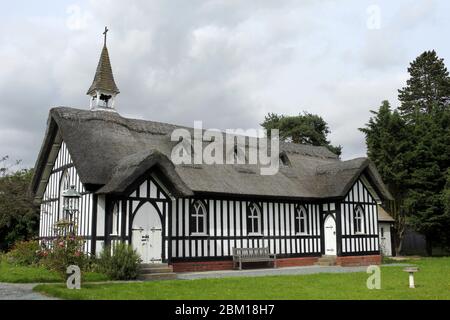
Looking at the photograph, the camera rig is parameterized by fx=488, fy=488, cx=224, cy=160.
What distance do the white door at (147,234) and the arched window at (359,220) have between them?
39.3 ft

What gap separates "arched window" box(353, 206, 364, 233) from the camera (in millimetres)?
26406

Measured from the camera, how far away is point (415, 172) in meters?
32.8

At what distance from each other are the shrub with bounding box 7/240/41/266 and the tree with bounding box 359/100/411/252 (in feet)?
75.2

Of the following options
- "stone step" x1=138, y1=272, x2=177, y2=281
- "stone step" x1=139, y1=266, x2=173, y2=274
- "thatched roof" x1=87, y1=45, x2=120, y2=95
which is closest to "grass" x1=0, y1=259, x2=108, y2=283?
"stone step" x1=138, y1=272, x2=177, y2=281

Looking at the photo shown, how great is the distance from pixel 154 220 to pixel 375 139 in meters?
20.8

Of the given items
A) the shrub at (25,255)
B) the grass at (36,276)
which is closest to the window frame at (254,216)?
the grass at (36,276)

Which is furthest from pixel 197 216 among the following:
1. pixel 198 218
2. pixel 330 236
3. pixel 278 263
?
pixel 330 236

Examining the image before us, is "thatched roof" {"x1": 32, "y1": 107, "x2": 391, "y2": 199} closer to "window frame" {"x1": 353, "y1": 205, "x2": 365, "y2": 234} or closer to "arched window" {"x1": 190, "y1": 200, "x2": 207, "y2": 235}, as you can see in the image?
"arched window" {"x1": 190, "y1": 200, "x2": 207, "y2": 235}

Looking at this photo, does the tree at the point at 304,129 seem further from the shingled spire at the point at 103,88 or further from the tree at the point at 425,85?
the shingled spire at the point at 103,88

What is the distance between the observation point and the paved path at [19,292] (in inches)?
462

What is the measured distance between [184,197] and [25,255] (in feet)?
23.9

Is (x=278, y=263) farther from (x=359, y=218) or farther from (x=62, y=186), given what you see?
(x=62, y=186)

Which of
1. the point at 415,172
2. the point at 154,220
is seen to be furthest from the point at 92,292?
the point at 415,172

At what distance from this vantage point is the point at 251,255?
22734 mm
